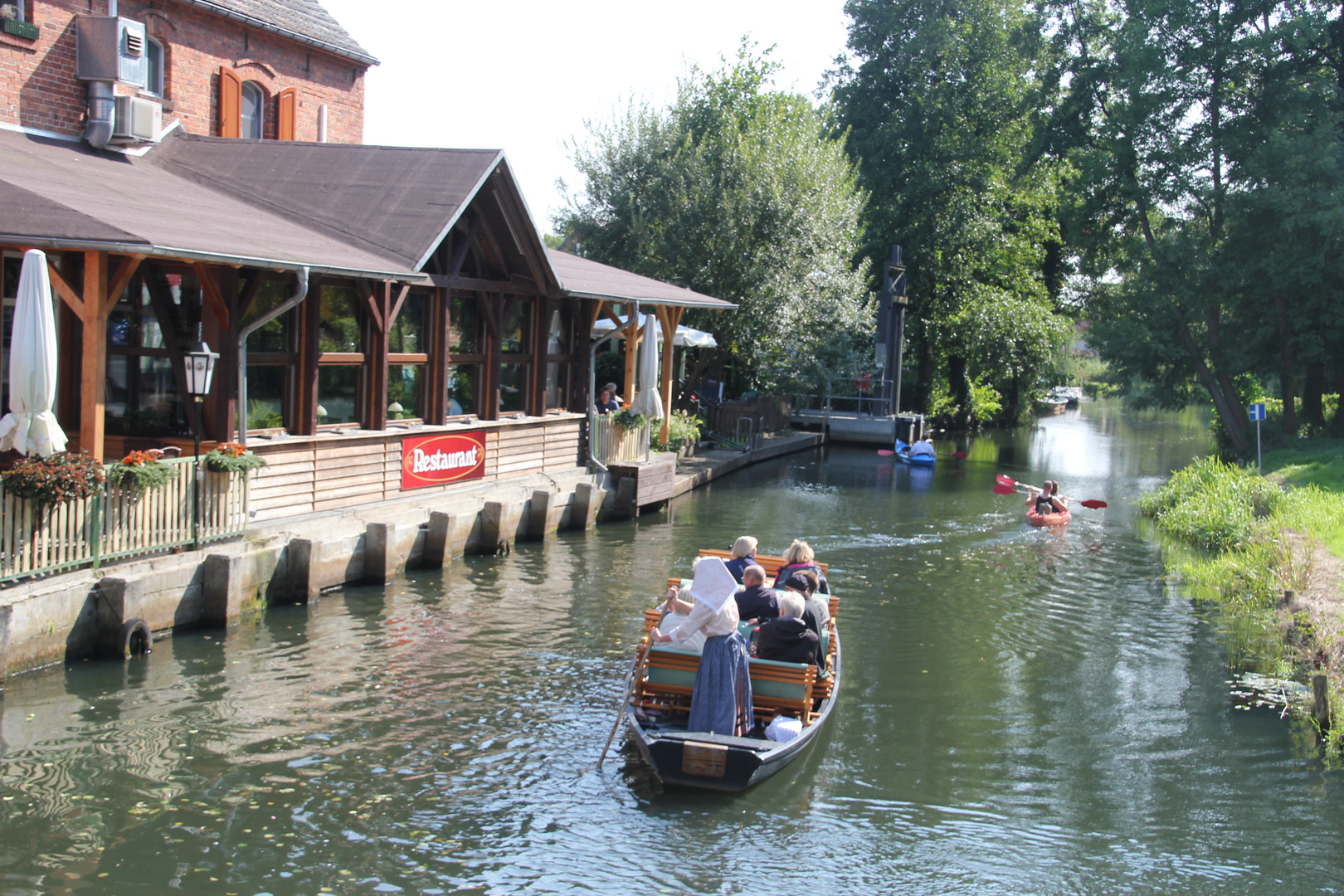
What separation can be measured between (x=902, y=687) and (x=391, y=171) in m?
11.2

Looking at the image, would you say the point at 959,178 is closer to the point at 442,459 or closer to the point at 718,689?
the point at 442,459

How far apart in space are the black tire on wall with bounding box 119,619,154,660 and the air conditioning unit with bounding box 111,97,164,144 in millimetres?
9095

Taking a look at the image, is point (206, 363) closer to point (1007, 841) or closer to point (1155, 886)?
point (1007, 841)

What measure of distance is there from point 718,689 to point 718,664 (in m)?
0.21

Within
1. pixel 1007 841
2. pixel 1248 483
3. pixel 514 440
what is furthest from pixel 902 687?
pixel 1248 483

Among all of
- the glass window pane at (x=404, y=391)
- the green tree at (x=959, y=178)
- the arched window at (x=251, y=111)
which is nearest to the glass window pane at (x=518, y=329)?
the glass window pane at (x=404, y=391)

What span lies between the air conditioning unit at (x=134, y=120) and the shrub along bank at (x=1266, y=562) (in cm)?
1645

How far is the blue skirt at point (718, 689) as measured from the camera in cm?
920

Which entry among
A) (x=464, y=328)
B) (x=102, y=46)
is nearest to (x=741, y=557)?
(x=464, y=328)

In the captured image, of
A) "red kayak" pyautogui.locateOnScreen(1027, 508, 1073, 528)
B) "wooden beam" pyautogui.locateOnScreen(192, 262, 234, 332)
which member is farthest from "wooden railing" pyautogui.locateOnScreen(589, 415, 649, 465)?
"wooden beam" pyautogui.locateOnScreen(192, 262, 234, 332)

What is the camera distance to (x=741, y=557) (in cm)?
1184

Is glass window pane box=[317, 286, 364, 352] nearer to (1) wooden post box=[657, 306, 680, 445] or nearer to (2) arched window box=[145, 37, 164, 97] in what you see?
(2) arched window box=[145, 37, 164, 97]

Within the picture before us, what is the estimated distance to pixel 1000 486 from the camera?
28.5 m

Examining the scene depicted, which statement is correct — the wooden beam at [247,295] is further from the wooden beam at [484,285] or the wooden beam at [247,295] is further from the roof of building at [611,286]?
the roof of building at [611,286]
